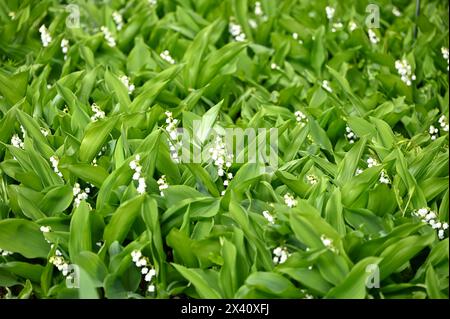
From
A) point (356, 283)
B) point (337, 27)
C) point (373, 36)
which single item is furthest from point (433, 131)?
point (356, 283)

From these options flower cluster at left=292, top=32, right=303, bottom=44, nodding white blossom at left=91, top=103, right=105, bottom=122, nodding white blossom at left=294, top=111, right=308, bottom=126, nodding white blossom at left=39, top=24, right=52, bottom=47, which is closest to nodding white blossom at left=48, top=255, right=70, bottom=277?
nodding white blossom at left=91, top=103, right=105, bottom=122

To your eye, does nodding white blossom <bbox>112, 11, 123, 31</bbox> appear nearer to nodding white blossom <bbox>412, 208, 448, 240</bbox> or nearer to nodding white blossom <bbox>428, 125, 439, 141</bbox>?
nodding white blossom <bbox>428, 125, 439, 141</bbox>

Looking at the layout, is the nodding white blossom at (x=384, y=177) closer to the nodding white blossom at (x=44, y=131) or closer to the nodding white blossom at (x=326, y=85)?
the nodding white blossom at (x=326, y=85)

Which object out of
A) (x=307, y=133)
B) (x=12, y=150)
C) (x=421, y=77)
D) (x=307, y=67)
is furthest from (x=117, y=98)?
(x=421, y=77)

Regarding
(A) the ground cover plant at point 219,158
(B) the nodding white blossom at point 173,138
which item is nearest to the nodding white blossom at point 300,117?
(A) the ground cover plant at point 219,158

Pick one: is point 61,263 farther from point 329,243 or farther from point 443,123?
point 443,123

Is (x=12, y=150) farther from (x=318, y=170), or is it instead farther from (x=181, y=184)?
(x=318, y=170)
